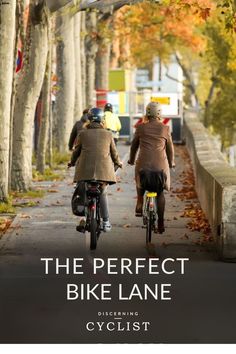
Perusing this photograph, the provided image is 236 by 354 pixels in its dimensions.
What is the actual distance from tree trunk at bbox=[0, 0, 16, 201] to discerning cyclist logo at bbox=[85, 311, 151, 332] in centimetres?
1139

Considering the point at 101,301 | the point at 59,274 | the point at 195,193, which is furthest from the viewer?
the point at 195,193

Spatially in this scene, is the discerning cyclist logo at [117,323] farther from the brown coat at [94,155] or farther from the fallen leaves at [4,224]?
the fallen leaves at [4,224]

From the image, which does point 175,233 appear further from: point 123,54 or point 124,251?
point 123,54

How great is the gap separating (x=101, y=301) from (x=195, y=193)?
1492cm

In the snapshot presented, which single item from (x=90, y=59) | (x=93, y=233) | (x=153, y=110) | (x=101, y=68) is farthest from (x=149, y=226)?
(x=101, y=68)

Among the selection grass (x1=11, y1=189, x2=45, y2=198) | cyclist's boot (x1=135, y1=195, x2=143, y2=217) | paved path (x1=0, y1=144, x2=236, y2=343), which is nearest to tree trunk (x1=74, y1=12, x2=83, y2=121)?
grass (x1=11, y1=189, x2=45, y2=198)

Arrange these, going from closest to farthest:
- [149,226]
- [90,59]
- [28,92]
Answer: [149,226] → [28,92] → [90,59]

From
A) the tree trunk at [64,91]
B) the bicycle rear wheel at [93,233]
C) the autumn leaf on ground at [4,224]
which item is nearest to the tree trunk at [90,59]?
the tree trunk at [64,91]

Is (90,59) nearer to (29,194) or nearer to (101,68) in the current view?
(101,68)

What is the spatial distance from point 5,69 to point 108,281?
30.5 feet

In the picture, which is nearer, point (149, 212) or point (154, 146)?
point (149, 212)

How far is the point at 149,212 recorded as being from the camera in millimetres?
18922

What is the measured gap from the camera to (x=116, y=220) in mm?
23031

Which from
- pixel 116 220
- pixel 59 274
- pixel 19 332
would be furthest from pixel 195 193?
pixel 19 332
